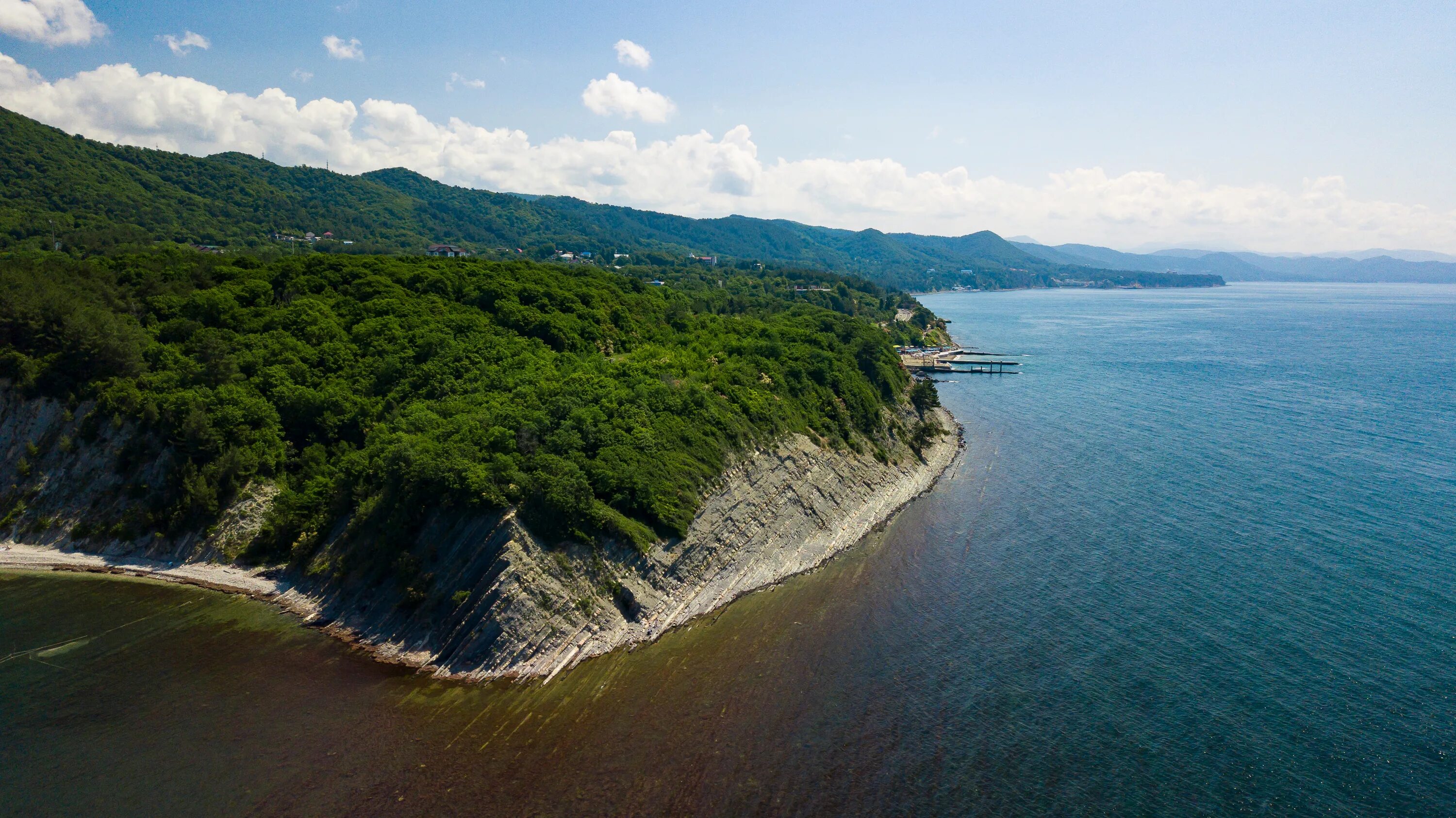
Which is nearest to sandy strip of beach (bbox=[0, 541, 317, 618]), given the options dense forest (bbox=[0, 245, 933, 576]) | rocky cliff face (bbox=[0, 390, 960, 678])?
rocky cliff face (bbox=[0, 390, 960, 678])

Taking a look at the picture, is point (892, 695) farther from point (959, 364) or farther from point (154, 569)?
point (959, 364)

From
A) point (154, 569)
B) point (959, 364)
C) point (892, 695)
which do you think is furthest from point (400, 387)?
point (959, 364)

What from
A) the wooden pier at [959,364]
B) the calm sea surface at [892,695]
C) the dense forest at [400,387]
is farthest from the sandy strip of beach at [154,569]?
the wooden pier at [959,364]

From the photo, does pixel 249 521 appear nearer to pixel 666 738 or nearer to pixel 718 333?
pixel 666 738

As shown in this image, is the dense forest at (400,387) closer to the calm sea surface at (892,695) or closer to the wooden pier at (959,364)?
the calm sea surface at (892,695)

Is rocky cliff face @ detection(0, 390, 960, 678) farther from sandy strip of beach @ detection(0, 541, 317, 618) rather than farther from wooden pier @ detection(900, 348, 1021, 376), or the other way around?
wooden pier @ detection(900, 348, 1021, 376)

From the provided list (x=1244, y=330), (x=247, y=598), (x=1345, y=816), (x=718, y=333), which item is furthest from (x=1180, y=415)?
(x=1244, y=330)
